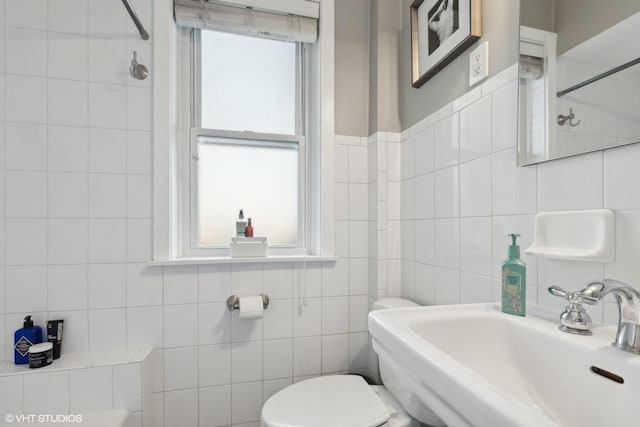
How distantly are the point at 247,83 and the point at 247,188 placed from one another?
55cm

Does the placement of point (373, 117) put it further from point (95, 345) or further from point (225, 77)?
point (95, 345)

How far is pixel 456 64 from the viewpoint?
3.72ft

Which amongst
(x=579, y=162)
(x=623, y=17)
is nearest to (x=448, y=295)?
(x=579, y=162)

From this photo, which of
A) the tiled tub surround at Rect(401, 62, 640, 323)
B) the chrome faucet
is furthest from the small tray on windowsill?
the chrome faucet

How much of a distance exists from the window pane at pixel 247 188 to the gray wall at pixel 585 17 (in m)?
1.14

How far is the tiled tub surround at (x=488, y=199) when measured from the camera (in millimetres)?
645

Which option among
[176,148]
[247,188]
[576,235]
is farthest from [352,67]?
[576,235]

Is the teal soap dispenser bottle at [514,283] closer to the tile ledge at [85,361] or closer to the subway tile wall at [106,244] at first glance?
the subway tile wall at [106,244]

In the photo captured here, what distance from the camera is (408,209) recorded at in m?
1.42

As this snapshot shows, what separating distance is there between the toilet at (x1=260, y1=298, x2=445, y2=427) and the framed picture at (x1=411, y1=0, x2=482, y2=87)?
122 cm

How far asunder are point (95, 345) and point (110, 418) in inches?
11.6

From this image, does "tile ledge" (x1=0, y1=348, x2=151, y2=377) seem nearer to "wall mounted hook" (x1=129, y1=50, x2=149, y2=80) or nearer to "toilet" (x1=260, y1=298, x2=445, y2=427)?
"toilet" (x1=260, y1=298, x2=445, y2=427)

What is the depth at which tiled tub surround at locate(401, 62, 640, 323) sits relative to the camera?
645 millimetres

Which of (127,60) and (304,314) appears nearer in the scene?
(127,60)
